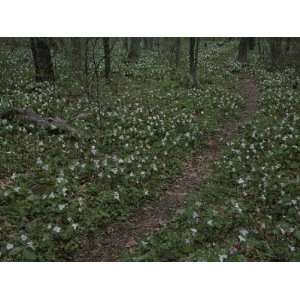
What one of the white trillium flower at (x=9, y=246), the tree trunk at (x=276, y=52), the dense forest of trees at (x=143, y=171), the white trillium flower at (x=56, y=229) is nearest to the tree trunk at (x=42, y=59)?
the dense forest of trees at (x=143, y=171)

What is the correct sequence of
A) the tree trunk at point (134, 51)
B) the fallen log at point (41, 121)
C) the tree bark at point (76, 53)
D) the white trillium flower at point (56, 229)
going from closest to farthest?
1. the white trillium flower at point (56, 229)
2. the fallen log at point (41, 121)
3. the tree bark at point (76, 53)
4. the tree trunk at point (134, 51)

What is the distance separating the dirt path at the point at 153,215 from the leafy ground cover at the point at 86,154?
22 cm

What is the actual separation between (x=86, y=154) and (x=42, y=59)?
7.71m

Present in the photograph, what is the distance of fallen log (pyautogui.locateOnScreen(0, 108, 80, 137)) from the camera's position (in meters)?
10.3

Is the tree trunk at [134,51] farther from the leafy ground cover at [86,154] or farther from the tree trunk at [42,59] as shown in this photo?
the tree trunk at [42,59]

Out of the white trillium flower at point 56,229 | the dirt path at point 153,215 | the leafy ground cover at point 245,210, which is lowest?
the dirt path at point 153,215

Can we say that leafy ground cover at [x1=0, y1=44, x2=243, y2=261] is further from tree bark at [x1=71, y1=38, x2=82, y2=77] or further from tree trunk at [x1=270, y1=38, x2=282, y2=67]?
tree trunk at [x1=270, y1=38, x2=282, y2=67]

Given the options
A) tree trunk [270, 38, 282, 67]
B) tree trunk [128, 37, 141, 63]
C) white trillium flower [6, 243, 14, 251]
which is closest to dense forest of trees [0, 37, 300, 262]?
white trillium flower [6, 243, 14, 251]

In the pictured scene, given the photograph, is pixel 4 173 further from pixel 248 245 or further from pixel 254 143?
pixel 254 143

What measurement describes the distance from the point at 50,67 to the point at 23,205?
32.7ft

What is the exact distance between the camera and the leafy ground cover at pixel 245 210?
595cm

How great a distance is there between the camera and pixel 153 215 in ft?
24.8

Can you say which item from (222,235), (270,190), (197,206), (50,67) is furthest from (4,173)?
(50,67)

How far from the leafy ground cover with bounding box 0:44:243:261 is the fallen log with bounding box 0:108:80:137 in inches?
10.1
